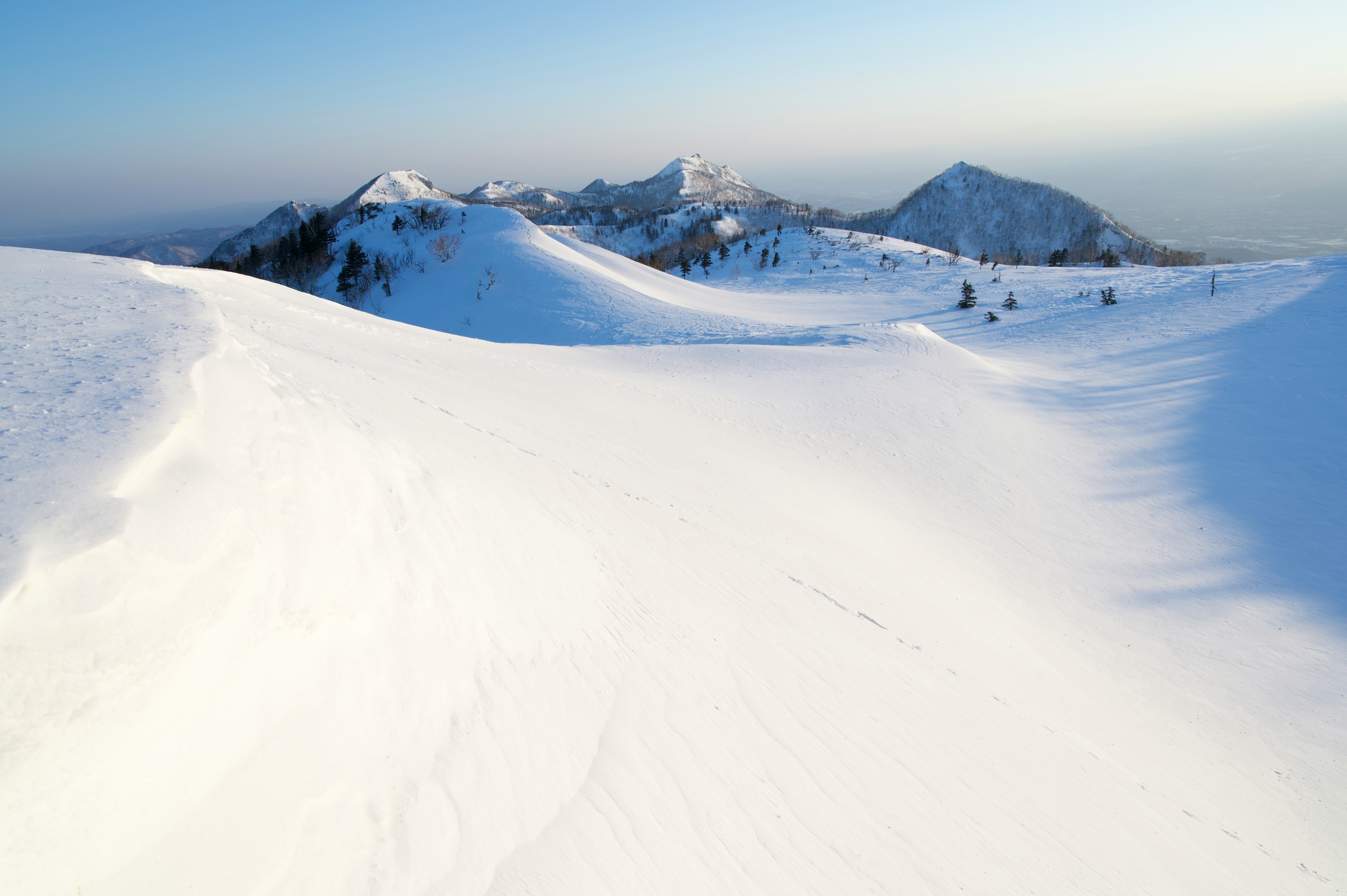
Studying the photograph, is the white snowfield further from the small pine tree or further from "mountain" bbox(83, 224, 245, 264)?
the small pine tree

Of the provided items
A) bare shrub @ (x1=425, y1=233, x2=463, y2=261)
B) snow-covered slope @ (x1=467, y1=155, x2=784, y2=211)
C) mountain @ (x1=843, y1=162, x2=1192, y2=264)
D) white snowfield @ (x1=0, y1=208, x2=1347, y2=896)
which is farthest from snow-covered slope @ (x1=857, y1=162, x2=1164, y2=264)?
white snowfield @ (x1=0, y1=208, x2=1347, y2=896)

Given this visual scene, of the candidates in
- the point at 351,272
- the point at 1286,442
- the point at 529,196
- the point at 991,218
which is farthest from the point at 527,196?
the point at 1286,442

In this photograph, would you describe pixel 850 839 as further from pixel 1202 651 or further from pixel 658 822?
pixel 1202 651

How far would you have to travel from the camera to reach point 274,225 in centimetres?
8450

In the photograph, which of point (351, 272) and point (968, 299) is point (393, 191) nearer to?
point (351, 272)

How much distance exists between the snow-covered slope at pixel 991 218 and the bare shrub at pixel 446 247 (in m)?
57.2

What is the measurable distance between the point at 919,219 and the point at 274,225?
9151 cm

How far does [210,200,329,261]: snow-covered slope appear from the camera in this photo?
79750mm

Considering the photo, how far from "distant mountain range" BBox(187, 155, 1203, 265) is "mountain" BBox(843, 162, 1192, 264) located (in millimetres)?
102

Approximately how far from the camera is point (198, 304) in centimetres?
559

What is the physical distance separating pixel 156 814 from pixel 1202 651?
26.9 ft

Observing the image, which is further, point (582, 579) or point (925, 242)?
point (925, 242)

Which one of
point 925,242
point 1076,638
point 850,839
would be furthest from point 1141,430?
point 925,242

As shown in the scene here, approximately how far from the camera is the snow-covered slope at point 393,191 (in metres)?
75.3
